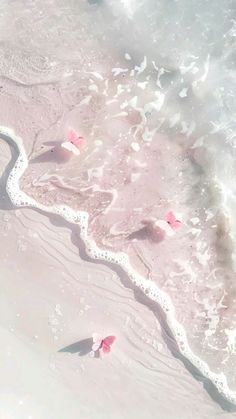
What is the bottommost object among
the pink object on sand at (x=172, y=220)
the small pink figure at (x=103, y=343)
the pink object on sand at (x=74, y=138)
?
the small pink figure at (x=103, y=343)

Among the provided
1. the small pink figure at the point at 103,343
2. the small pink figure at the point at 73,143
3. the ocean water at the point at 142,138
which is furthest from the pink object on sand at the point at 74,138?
the small pink figure at the point at 103,343

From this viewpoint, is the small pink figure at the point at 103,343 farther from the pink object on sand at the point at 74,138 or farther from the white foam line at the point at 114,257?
the pink object on sand at the point at 74,138

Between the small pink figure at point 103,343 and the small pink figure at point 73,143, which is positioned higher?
the small pink figure at point 73,143

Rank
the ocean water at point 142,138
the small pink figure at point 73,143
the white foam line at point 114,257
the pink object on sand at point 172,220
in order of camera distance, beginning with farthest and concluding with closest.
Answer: the small pink figure at point 73,143 → the pink object on sand at point 172,220 → the ocean water at point 142,138 → the white foam line at point 114,257

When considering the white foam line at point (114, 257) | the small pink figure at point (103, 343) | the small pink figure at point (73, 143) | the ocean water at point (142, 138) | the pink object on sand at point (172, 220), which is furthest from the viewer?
the small pink figure at point (73, 143)

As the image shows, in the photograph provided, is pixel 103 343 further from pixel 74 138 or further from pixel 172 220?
pixel 74 138

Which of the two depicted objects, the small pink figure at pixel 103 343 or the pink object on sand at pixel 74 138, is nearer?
the small pink figure at pixel 103 343
